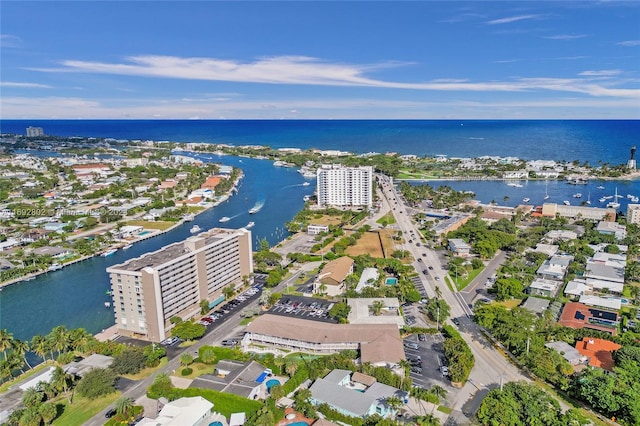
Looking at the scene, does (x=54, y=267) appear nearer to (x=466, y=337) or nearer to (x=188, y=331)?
(x=188, y=331)

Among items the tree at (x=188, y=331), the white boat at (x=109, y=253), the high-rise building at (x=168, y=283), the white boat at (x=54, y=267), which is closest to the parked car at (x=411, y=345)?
the tree at (x=188, y=331)

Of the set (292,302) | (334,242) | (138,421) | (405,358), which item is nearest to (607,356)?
(405,358)

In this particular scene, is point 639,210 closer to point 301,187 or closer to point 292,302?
point 292,302

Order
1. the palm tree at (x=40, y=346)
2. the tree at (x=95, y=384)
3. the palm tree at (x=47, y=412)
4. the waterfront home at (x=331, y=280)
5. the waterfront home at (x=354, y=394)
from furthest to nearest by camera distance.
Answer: the waterfront home at (x=331, y=280) < the palm tree at (x=40, y=346) < the tree at (x=95, y=384) < the waterfront home at (x=354, y=394) < the palm tree at (x=47, y=412)

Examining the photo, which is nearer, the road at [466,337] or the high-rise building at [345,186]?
the road at [466,337]

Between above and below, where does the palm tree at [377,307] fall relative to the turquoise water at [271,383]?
above

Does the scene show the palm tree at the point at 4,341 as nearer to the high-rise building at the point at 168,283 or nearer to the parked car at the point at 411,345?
the high-rise building at the point at 168,283

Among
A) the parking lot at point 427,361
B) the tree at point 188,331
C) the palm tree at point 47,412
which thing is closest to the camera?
the palm tree at point 47,412

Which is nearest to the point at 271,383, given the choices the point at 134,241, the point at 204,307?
the point at 204,307
